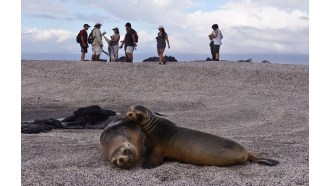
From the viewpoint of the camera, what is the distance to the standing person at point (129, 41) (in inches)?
657

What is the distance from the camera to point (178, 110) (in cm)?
A: 1185

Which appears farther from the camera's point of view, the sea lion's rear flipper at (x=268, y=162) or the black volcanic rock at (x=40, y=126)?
the black volcanic rock at (x=40, y=126)

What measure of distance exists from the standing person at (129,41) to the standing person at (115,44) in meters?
0.30

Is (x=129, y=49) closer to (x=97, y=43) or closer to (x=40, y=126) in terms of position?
(x=97, y=43)

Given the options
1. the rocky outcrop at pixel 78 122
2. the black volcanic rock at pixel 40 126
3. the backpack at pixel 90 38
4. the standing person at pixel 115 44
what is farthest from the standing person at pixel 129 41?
the black volcanic rock at pixel 40 126

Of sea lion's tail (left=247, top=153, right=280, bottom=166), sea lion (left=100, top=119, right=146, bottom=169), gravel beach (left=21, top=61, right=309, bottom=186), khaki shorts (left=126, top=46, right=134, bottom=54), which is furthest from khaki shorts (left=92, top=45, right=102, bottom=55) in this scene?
sea lion's tail (left=247, top=153, right=280, bottom=166)

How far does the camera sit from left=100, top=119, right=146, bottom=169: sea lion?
4789 mm

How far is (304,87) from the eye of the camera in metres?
14.8

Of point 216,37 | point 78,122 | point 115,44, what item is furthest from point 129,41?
point 78,122

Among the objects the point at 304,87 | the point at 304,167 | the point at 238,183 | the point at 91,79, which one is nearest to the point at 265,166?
the point at 304,167

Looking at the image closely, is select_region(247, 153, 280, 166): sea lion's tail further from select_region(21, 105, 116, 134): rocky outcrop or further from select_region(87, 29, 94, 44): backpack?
select_region(87, 29, 94, 44): backpack

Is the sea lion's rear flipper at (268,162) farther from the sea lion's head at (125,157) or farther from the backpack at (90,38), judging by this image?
the backpack at (90,38)

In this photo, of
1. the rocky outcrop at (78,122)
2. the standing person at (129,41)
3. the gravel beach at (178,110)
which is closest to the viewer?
the gravel beach at (178,110)
